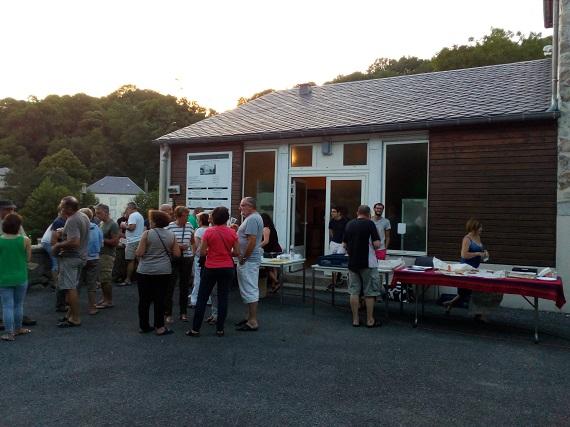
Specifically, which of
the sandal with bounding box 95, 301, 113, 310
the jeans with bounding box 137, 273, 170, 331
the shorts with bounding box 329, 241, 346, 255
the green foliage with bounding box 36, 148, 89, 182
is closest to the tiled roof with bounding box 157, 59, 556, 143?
the shorts with bounding box 329, 241, 346, 255

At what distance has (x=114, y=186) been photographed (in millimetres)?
64875

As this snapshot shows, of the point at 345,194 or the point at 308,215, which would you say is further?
the point at 308,215

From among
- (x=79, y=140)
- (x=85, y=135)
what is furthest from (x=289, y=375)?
(x=85, y=135)

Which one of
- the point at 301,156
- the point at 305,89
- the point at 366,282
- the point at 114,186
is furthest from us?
the point at 114,186

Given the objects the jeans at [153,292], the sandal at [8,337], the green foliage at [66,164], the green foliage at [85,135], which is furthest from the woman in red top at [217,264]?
the green foliage at [66,164]

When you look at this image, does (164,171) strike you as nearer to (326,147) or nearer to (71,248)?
(326,147)

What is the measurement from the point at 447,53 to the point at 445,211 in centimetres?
2952

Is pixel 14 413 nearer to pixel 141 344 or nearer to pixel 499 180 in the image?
pixel 141 344

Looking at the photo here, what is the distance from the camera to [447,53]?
114 feet

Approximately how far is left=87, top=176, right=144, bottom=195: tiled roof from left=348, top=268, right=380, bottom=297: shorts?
2401 inches

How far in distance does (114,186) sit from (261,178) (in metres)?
58.2

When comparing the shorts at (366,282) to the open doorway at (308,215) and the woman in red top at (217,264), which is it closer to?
the woman in red top at (217,264)

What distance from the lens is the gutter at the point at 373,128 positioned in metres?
8.34

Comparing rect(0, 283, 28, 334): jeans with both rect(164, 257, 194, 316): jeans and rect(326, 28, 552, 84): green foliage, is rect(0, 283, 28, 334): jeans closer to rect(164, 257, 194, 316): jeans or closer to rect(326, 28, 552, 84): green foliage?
rect(164, 257, 194, 316): jeans
